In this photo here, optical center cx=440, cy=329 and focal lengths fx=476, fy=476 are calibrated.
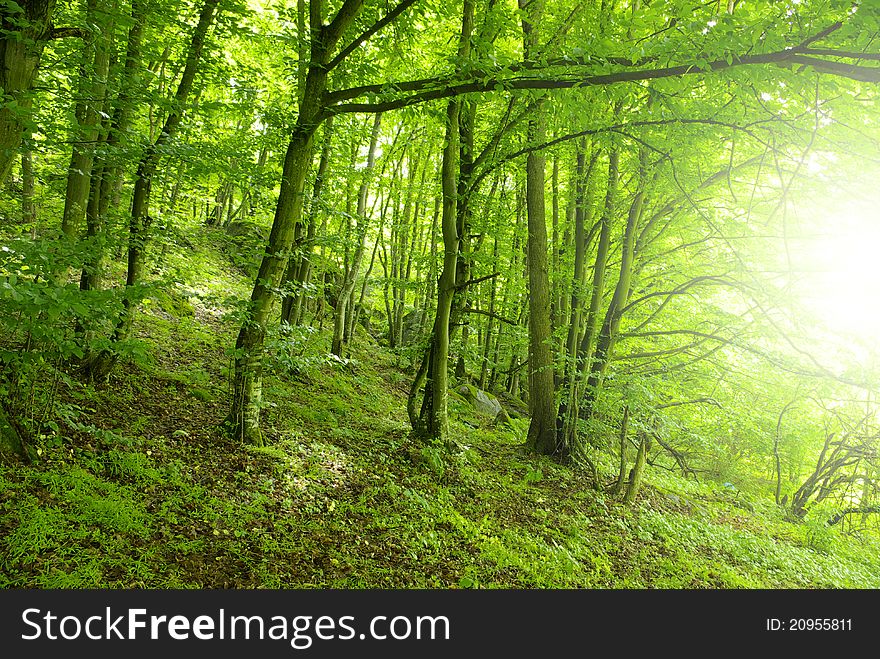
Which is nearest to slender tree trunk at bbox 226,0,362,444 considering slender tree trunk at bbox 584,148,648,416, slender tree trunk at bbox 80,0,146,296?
slender tree trunk at bbox 80,0,146,296

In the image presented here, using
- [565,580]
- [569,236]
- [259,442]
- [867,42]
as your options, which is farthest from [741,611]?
[569,236]

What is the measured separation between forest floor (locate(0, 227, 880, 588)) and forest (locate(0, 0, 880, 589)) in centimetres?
4

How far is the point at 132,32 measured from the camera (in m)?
5.70

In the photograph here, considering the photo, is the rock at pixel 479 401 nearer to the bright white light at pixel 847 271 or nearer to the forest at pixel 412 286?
the forest at pixel 412 286

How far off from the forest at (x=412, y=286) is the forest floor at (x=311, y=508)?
39 mm

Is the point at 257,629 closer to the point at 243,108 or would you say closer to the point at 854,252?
the point at 243,108

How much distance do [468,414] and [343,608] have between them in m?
8.52

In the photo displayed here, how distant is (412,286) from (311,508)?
4962 millimetres

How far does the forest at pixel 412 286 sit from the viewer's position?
3.87m

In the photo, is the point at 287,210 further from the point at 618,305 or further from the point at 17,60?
the point at 618,305

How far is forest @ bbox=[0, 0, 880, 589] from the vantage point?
12.7ft

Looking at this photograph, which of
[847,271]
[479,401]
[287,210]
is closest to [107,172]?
[287,210]

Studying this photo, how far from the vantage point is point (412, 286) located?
9.25m

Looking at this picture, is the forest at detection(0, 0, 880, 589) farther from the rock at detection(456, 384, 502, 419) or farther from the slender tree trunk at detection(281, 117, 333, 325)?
the rock at detection(456, 384, 502, 419)
